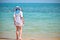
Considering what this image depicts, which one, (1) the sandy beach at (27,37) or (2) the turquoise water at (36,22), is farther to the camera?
(2) the turquoise water at (36,22)

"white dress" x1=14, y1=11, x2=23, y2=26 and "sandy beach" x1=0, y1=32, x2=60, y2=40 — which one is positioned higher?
"white dress" x1=14, y1=11, x2=23, y2=26

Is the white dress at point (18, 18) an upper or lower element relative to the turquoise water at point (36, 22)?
upper

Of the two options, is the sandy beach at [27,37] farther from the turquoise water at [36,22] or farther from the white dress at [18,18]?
the white dress at [18,18]

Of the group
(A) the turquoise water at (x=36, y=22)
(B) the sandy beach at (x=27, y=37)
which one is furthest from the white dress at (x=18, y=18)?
(A) the turquoise water at (x=36, y=22)

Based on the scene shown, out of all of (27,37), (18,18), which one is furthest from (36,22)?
(18,18)

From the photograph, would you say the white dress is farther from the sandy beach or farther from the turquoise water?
the turquoise water

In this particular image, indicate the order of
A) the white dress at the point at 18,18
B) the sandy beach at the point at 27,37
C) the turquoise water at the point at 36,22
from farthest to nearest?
the turquoise water at the point at 36,22, the sandy beach at the point at 27,37, the white dress at the point at 18,18

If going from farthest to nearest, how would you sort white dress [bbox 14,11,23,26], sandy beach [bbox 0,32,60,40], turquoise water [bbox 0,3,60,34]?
1. turquoise water [bbox 0,3,60,34]
2. sandy beach [bbox 0,32,60,40]
3. white dress [bbox 14,11,23,26]

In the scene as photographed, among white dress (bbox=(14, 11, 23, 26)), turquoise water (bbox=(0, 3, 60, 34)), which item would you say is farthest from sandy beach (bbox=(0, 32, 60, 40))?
white dress (bbox=(14, 11, 23, 26))

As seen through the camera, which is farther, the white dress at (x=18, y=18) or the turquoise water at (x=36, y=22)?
the turquoise water at (x=36, y=22)

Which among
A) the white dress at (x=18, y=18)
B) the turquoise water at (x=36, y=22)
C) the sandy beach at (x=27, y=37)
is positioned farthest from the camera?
the turquoise water at (x=36, y=22)

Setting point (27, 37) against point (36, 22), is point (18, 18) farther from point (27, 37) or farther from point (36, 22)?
point (36, 22)

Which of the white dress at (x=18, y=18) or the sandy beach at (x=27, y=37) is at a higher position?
the white dress at (x=18, y=18)

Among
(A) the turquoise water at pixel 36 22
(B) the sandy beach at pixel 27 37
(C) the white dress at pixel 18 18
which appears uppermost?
(C) the white dress at pixel 18 18
